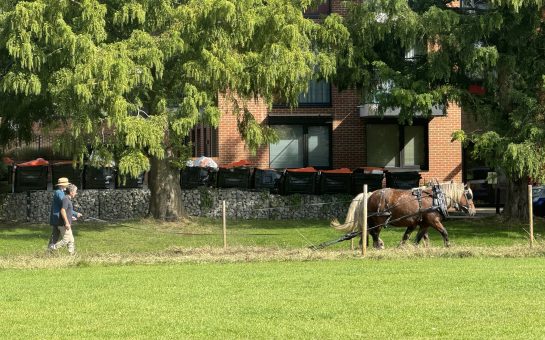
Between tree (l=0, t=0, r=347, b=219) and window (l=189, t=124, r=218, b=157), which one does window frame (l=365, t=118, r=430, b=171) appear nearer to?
window (l=189, t=124, r=218, b=157)

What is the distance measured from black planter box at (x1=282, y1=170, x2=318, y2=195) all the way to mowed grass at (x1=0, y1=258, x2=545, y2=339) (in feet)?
50.6

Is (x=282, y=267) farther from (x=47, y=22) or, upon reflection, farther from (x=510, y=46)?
(x=510, y=46)

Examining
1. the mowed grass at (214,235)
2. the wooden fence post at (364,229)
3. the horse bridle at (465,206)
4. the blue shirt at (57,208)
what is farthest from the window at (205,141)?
the wooden fence post at (364,229)

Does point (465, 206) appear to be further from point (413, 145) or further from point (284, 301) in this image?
point (413, 145)

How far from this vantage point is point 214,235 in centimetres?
2850

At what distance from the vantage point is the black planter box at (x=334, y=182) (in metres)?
35.5

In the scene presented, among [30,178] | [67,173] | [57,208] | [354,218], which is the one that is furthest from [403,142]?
[57,208]

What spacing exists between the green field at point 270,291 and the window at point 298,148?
1369 centimetres

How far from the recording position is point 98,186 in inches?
1371

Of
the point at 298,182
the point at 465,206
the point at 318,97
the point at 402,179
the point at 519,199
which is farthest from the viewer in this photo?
the point at 318,97

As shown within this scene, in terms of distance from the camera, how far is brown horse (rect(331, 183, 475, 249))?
22281 millimetres

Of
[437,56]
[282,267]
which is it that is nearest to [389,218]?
[282,267]

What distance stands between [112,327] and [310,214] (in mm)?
23156

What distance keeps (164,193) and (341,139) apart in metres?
10.7
